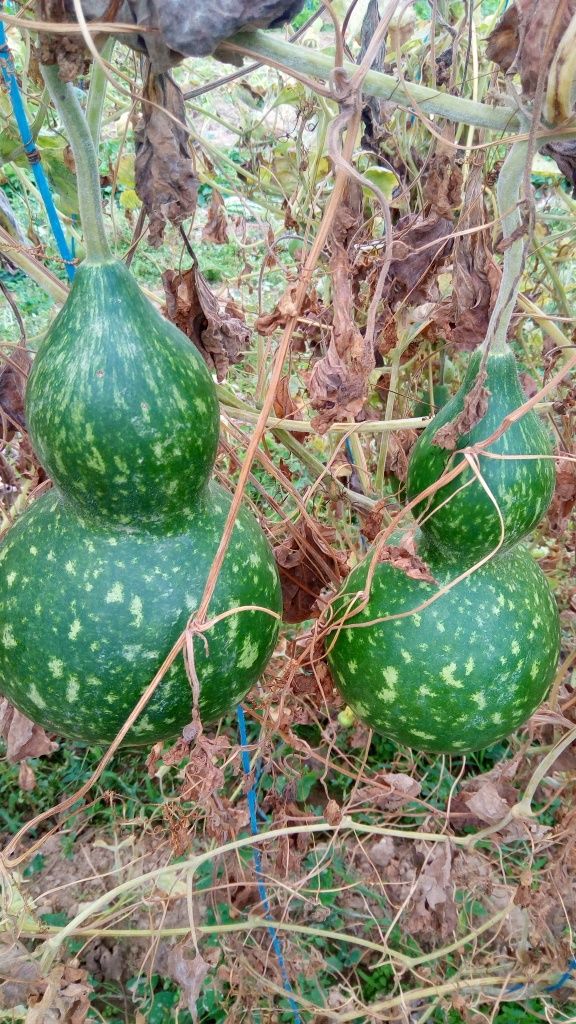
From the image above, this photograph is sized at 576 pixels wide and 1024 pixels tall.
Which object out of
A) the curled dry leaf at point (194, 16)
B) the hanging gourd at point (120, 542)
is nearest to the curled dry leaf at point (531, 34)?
the curled dry leaf at point (194, 16)

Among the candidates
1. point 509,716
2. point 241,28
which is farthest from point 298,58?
point 509,716

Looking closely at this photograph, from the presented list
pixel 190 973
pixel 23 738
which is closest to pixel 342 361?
pixel 23 738

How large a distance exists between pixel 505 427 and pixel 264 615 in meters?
0.39

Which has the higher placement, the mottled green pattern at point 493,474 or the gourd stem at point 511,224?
the gourd stem at point 511,224

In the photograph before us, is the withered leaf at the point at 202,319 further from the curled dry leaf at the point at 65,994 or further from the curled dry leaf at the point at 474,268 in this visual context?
the curled dry leaf at the point at 65,994

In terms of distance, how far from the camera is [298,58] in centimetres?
60

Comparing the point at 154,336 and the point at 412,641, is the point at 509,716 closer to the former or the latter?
the point at 412,641

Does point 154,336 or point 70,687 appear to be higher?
point 154,336

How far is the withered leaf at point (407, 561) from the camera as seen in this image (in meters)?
0.95

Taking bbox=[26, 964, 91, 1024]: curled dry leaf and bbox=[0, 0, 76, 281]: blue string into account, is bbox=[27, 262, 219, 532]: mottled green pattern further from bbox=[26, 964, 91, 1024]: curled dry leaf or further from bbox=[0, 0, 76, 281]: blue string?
bbox=[26, 964, 91, 1024]: curled dry leaf

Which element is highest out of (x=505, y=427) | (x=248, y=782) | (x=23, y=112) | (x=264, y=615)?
(x=23, y=112)

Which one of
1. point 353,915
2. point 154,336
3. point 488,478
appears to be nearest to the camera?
point 154,336

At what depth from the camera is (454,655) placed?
3.37 ft

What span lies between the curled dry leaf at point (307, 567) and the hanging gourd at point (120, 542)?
225mm
